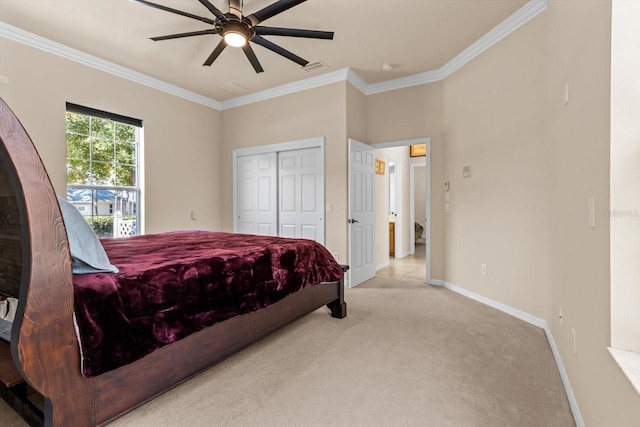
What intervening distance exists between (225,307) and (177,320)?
313 millimetres

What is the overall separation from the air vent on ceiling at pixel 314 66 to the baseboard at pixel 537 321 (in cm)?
329

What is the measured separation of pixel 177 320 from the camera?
1609 millimetres

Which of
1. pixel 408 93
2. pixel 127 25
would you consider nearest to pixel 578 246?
pixel 408 93

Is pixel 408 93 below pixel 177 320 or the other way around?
the other way around

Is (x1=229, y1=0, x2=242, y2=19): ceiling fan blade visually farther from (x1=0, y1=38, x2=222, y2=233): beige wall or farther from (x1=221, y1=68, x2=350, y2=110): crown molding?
(x1=0, y1=38, x2=222, y2=233): beige wall

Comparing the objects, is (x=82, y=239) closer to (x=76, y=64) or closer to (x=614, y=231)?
(x=614, y=231)

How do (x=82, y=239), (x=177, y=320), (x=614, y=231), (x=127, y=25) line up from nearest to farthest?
(x=614, y=231), (x=82, y=239), (x=177, y=320), (x=127, y=25)

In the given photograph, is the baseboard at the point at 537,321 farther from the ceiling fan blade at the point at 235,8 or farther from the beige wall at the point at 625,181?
the ceiling fan blade at the point at 235,8

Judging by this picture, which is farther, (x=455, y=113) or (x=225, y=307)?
(x=455, y=113)

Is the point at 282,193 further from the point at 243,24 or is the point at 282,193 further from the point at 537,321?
the point at 537,321

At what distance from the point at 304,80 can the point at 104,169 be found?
2980mm

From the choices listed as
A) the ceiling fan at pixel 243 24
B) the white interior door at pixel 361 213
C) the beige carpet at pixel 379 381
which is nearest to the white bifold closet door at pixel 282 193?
the white interior door at pixel 361 213

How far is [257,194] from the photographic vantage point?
16.9 ft

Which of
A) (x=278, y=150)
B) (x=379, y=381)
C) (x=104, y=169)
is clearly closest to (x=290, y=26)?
(x=278, y=150)
